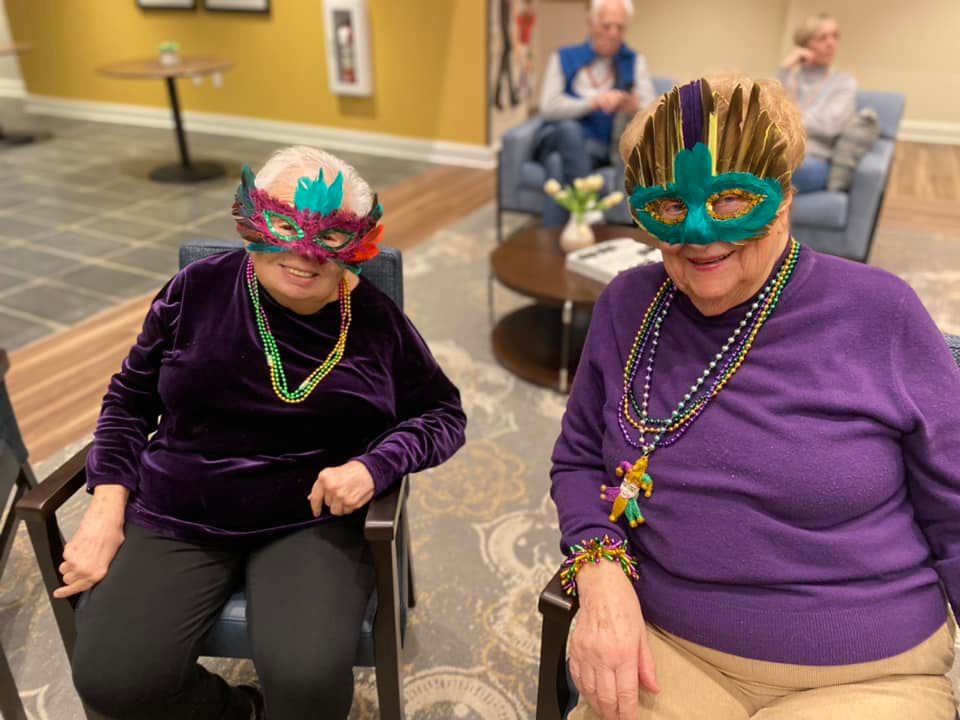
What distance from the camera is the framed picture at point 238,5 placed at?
6430 mm

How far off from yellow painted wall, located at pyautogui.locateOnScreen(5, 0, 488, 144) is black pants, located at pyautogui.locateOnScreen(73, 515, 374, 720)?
512 centimetres

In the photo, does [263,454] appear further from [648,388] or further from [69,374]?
[69,374]

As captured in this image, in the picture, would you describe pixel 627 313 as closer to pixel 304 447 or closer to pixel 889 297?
pixel 889 297

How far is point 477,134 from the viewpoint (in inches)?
242

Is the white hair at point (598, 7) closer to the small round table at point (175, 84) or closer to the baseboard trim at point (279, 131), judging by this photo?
the baseboard trim at point (279, 131)

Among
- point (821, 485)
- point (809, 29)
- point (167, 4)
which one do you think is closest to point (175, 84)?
point (167, 4)

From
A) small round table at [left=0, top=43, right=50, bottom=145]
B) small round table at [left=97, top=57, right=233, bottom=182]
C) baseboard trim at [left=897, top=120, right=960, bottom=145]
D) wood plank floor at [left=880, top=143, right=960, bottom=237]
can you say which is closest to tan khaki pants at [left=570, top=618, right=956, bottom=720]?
wood plank floor at [left=880, top=143, right=960, bottom=237]

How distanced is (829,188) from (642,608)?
3291mm

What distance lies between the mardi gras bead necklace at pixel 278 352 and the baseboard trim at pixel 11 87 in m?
9.11

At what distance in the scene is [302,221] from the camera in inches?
52.6

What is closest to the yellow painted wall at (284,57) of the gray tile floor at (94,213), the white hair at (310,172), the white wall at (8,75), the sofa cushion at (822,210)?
the gray tile floor at (94,213)

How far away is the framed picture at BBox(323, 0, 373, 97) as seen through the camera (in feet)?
19.7

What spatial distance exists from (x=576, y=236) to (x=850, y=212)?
4.83 ft

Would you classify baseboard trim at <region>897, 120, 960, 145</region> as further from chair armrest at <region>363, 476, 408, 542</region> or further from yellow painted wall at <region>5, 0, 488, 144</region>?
chair armrest at <region>363, 476, 408, 542</region>
